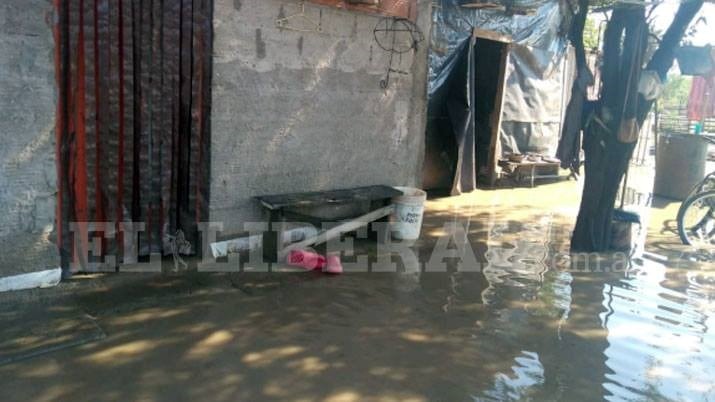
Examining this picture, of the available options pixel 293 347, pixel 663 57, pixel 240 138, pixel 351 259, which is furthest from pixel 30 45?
pixel 663 57

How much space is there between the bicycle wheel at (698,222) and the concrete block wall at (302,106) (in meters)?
3.40

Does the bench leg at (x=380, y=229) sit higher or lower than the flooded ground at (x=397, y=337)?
higher

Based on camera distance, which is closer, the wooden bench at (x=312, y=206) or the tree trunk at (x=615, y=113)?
the wooden bench at (x=312, y=206)

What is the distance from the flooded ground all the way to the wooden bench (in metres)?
0.48

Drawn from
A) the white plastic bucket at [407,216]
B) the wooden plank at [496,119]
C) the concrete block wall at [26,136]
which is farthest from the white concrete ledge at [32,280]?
the wooden plank at [496,119]

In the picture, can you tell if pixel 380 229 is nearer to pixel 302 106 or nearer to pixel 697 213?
pixel 302 106

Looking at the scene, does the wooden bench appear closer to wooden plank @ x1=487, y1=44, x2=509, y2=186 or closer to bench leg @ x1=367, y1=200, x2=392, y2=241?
bench leg @ x1=367, y1=200, x2=392, y2=241

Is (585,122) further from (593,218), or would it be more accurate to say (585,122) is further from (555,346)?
(555,346)

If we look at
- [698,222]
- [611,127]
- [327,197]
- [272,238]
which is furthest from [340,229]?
[698,222]

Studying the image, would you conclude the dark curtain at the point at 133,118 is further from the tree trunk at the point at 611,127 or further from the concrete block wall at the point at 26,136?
the tree trunk at the point at 611,127

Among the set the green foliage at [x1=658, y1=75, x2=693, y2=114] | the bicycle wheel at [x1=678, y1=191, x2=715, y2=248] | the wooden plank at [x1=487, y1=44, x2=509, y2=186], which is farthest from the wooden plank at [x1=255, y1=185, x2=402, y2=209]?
the green foliage at [x1=658, y1=75, x2=693, y2=114]

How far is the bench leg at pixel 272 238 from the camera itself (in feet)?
19.5

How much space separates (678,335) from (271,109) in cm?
405

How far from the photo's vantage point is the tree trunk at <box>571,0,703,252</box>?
6270 millimetres
